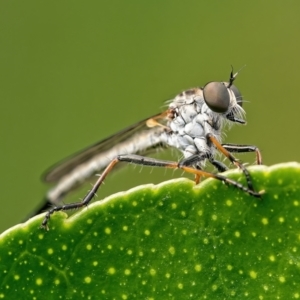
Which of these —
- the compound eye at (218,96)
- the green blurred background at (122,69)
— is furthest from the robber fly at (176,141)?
the green blurred background at (122,69)

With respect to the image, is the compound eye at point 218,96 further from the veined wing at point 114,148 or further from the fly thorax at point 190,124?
the veined wing at point 114,148

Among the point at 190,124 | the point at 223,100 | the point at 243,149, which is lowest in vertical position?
the point at 243,149

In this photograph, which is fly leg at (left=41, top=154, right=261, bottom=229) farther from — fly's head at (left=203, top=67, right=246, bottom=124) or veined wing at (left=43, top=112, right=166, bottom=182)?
veined wing at (left=43, top=112, right=166, bottom=182)

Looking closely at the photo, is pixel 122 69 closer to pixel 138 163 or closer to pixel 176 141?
pixel 176 141

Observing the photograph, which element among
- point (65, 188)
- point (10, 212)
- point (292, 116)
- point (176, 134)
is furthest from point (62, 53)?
point (176, 134)

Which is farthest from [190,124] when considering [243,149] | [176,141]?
[243,149]

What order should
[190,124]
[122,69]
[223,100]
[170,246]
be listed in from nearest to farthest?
[170,246]
[223,100]
[190,124]
[122,69]
